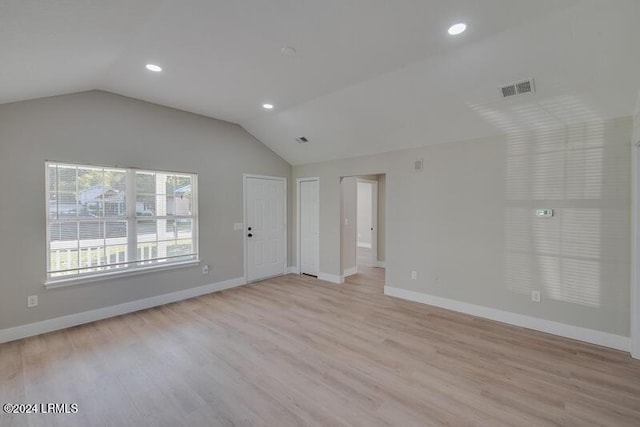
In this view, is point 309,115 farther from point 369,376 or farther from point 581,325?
point 581,325

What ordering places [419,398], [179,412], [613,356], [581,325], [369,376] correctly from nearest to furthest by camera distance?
[179,412], [419,398], [369,376], [613,356], [581,325]

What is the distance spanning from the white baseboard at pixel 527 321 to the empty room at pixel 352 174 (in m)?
0.02

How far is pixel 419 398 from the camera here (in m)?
2.11

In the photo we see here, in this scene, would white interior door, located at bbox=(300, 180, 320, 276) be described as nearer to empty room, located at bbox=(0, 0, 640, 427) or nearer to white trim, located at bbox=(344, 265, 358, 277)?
white trim, located at bbox=(344, 265, 358, 277)

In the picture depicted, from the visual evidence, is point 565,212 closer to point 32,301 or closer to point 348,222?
point 348,222

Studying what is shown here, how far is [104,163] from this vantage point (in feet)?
11.8

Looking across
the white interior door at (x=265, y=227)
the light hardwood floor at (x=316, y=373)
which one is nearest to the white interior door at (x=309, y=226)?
the white interior door at (x=265, y=227)

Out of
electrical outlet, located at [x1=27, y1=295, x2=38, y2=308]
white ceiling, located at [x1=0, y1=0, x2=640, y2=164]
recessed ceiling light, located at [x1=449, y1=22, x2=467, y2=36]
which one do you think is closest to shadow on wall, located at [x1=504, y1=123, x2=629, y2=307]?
white ceiling, located at [x1=0, y1=0, x2=640, y2=164]

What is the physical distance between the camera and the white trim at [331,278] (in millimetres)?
5297

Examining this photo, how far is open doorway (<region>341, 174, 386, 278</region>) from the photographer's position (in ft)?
18.6

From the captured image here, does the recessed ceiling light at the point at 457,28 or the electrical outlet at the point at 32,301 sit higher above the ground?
the recessed ceiling light at the point at 457,28

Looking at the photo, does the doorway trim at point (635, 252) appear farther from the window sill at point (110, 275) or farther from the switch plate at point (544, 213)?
the window sill at point (110, 275)

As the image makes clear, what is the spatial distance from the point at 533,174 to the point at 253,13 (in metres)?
3.49

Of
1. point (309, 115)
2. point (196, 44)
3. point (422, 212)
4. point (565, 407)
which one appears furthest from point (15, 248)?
point (565, 407)
